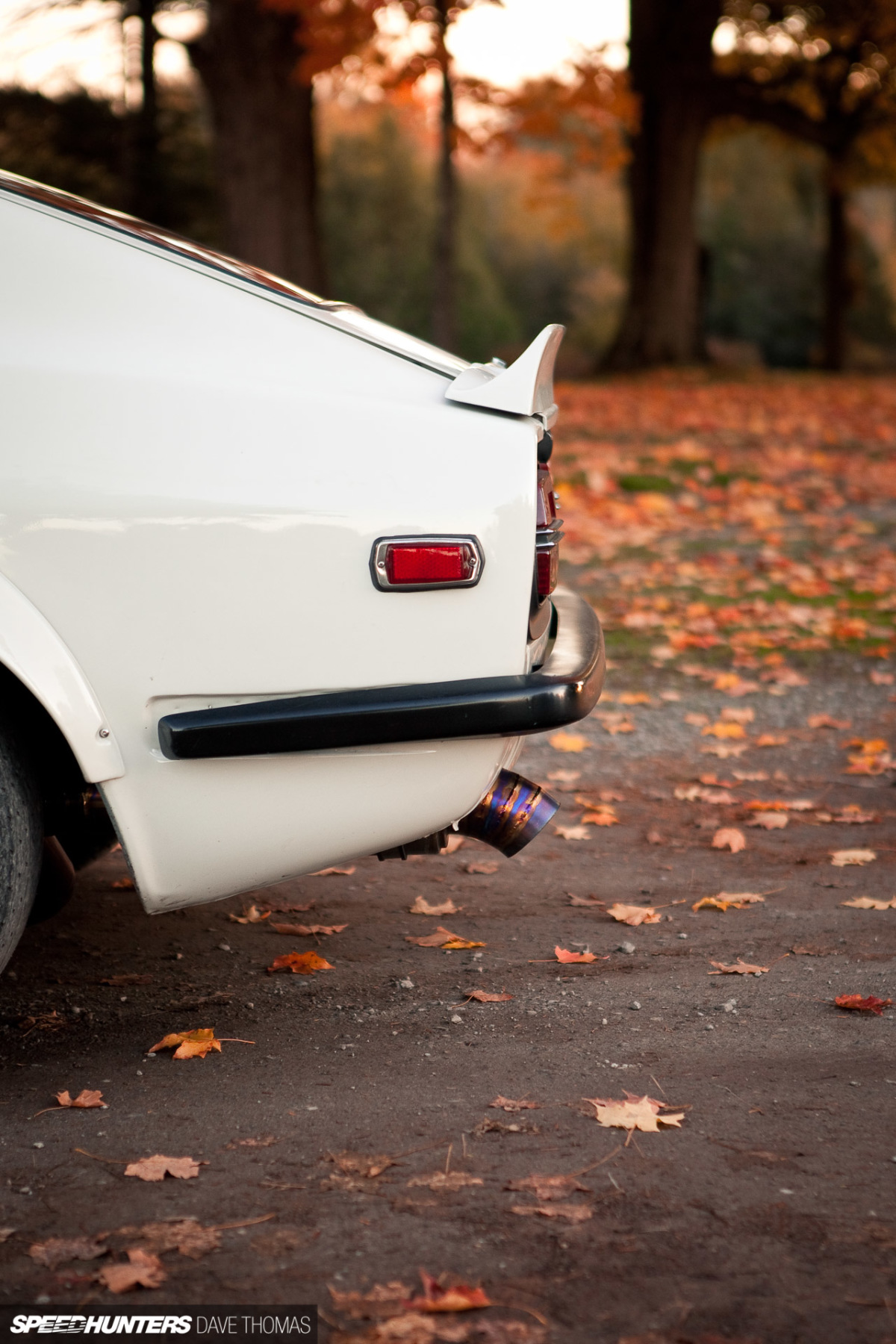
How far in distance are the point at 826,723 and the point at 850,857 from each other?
1591mm

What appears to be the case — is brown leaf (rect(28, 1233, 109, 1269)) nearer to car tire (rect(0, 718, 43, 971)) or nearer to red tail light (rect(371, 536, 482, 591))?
car tire (rect(0, 718, 43, 971))

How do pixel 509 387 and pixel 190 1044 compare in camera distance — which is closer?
pixel 509 387

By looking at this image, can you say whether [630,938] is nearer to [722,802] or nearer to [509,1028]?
[509,1028]

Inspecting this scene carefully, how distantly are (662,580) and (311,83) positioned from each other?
984 cm

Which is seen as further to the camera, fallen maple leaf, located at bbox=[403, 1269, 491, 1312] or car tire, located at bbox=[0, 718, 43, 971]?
car tire, located at bbox=[0, 718, 43, 971]

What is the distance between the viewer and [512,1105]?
270cm

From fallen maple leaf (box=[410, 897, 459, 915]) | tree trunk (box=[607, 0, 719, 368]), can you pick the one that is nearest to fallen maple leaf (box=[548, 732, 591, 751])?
fallen maple leaf (box=[410, 897, 459, 915])

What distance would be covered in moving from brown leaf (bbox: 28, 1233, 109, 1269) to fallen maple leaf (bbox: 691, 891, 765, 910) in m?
2.12

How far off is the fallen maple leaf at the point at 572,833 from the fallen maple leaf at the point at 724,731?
1.23 m

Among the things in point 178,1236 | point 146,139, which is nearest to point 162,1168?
point 178,1236

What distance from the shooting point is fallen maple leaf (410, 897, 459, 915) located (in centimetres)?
388

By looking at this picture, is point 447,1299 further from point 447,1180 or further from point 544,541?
point 544,541

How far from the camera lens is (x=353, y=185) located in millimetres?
25531

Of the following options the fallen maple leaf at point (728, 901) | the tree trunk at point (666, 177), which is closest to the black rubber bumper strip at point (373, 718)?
the fallen maple leaf at point (728, 901)
